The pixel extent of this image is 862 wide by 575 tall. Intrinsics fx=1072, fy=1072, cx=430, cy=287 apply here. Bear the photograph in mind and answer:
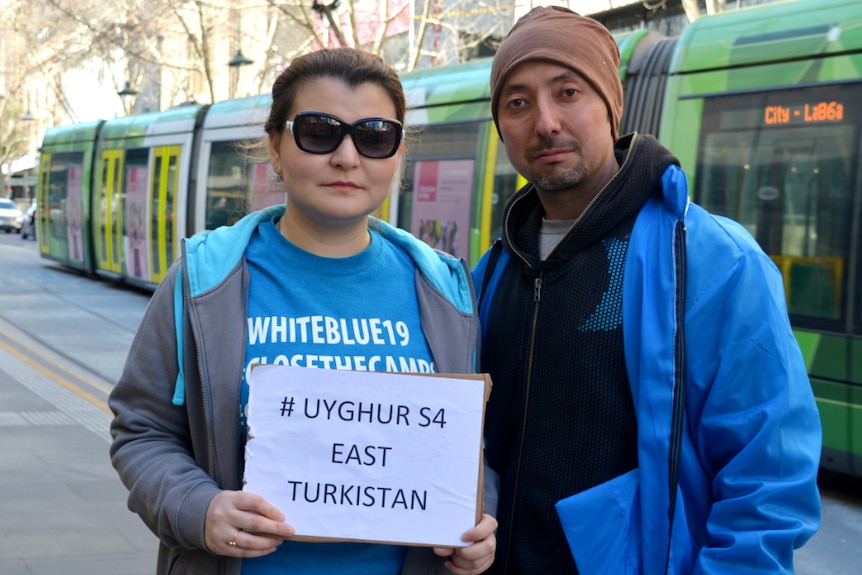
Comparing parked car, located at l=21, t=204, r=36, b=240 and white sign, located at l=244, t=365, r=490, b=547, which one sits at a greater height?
white sign, located at l=244, t=365, r=490, b=547

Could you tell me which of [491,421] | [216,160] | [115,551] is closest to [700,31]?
[115,551]

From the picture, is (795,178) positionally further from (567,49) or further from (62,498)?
(567,49)

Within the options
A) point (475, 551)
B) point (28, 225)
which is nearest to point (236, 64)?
point (475, 551)

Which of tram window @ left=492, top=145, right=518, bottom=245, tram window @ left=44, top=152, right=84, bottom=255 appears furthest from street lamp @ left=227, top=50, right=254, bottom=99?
tram window @ left=492, top=145, right=518, bottom=245

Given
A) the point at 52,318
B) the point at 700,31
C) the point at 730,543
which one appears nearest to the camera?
the point at 730,543

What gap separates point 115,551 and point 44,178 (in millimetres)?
20136

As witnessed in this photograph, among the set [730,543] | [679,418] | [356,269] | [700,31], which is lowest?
[730,543]

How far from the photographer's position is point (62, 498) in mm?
5426

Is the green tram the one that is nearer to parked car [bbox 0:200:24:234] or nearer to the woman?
the woman

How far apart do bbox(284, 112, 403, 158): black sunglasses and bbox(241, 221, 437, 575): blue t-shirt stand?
0.21 m

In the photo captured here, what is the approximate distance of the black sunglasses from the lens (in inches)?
82.3

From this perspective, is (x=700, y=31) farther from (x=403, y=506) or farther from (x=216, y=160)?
(x=216, y=160)

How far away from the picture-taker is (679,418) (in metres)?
→ 1.95

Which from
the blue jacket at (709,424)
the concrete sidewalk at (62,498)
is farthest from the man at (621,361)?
the concrete sidewalk at (62,498)
